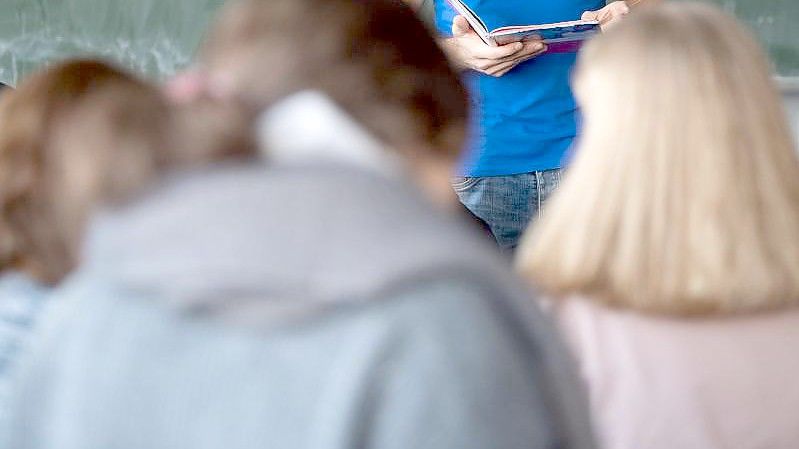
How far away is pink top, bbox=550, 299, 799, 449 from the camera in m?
0.99

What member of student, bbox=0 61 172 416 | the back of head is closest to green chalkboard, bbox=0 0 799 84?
student, bbox=0 61 172 416

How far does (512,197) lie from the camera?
1935 millimetres

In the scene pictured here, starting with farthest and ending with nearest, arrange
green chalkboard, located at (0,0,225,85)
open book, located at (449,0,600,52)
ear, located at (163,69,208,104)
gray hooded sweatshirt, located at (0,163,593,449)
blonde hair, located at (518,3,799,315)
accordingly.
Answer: green chalkboard, located at (0,0,225,85) < open book, located at (449,0,600,52) < blonde hair, located at (518,3,799,315) < ear, located at (163,69,208,104) < gray hooded sweatshirt, located at (0,163,593,449)

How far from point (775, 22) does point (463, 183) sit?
1.05 meters

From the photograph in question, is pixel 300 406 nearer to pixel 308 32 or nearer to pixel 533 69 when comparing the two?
pixel 308 32

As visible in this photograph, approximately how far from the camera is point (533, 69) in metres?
1.91

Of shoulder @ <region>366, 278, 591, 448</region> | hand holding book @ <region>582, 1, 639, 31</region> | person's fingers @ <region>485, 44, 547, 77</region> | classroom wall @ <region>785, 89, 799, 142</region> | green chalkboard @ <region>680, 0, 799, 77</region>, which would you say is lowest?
classroom wall @ <region>785, 89, 799, 142</region>

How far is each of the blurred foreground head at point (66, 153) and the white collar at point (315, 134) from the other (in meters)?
0.09

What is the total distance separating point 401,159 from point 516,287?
0.51 feet

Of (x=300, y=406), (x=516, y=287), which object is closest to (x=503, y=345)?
(x=516, y=287)

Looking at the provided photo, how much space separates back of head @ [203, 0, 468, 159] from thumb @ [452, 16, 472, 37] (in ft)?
3.73

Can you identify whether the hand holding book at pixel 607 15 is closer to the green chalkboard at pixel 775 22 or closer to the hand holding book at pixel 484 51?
the hand holding book at pixel 484 51

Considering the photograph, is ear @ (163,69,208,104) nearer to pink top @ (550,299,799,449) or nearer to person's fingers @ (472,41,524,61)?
pink top @ (550,299,799,449)

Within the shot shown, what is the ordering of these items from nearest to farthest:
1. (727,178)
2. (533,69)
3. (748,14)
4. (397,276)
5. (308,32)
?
1. (397,276)
2. (308,32)
3. (727,178)
4. (533,69)
5. (748,14)
